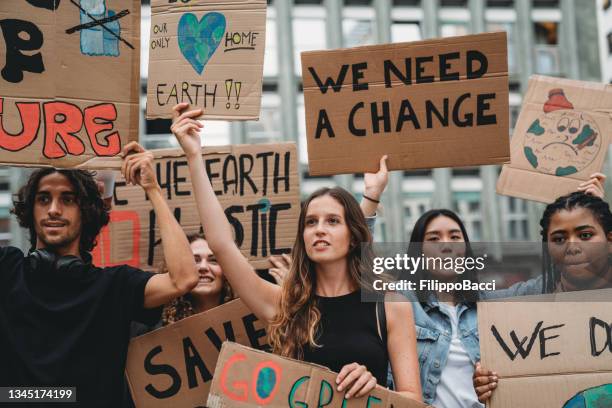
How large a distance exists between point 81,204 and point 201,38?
3.08 feet

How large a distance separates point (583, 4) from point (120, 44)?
2014 centimetres

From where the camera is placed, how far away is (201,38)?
10.7 feet

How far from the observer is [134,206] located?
3.61 metres

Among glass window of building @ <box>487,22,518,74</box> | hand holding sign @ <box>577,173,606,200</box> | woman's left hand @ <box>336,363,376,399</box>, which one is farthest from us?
glass window of building @ <box>487,22,518,74</box>

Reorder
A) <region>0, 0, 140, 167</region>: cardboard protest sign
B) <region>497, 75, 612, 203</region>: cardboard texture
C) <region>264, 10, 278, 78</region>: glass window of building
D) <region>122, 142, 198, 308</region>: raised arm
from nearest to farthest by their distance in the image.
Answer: <region>122, 142, 198, 308</region>: raised arm
<region>0, 0, 140, 167</region>: cardboard protest sign
<region>497, 75, 612, 203</region>: cardboard texture
<region>264, 10, 278, 78</region>: glass window of building

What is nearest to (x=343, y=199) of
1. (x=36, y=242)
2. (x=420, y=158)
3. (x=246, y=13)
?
(x=420, y=158)

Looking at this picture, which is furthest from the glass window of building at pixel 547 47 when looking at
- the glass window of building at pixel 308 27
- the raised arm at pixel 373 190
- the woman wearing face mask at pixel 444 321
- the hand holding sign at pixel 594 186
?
the raised arm at pixel 373 190

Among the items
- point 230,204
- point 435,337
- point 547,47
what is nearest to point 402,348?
point 435,337

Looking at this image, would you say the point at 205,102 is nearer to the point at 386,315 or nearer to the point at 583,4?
the point at 386,315

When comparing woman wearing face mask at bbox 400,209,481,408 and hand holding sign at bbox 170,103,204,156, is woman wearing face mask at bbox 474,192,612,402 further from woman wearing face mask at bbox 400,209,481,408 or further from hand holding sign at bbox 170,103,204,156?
hand holding sign at bbox 170,103,204,156

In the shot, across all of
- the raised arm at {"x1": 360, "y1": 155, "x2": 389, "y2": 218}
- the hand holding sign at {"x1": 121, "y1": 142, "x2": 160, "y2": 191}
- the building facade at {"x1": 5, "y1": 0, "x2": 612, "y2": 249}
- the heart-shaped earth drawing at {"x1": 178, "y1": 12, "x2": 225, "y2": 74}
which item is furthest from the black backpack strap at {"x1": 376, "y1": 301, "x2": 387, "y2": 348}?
the building facade at {"x1": 5, "y1": 0, "x2": 612, "y2": 249}

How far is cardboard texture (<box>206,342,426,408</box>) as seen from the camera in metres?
2.40

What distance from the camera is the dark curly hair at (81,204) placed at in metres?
2.92

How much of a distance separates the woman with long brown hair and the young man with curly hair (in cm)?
18
